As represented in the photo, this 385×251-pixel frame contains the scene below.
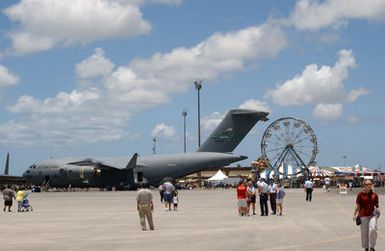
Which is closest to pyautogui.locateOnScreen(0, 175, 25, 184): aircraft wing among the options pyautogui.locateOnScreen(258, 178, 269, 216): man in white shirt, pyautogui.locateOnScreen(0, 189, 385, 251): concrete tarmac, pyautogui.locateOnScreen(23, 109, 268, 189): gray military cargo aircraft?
pyautogui.locateOnScreen(23, 109, 268, 189): gray military cargo aircraft

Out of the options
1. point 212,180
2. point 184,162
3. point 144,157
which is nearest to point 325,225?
point 184,162

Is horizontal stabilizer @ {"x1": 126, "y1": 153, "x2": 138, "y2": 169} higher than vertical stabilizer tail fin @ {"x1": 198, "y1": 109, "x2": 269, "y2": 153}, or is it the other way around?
vertical stabilizer tail fin @ {"x1": 198, "y1": 109, "x2": 269, "y2": 153}

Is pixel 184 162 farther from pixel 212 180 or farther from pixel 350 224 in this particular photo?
pixel 350 224

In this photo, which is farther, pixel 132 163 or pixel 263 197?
pixel 132 163

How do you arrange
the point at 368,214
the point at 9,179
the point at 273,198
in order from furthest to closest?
the point at 9,179 < the point at 273,198 < the point at 368,214

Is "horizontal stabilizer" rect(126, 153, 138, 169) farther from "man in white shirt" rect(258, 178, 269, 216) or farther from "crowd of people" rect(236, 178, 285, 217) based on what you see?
"man in white shirt" rect(258, 178, 269, 216)

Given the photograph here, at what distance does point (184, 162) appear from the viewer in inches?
2603

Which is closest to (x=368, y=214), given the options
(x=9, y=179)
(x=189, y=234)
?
(x=189, y=234)

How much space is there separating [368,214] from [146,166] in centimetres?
5630

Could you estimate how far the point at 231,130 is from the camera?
69.2 m

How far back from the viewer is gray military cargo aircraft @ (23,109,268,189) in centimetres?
6662

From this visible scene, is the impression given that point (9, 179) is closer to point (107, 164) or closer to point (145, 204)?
point (107, 164)

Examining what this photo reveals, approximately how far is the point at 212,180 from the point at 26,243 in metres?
78.2

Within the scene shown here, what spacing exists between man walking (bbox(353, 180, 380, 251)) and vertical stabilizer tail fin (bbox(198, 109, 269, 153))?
56.3 metres
